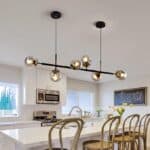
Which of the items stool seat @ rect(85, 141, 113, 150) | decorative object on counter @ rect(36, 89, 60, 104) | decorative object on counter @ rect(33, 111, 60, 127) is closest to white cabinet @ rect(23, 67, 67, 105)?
decorative object on counter @ rect(36, 89, 60, 104)

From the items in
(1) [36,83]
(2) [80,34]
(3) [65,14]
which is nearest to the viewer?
(3) [65,14]

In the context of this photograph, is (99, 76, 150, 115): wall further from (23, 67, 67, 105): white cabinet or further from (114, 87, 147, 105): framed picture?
(23, 67, 67, 105): white cabinet

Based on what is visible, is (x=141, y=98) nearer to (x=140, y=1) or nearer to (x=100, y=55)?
(x=100, y=55)

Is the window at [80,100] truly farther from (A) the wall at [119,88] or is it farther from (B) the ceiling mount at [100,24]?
(B) the ceiling mount at [100,24]

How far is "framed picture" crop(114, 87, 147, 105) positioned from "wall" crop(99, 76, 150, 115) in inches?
5.1

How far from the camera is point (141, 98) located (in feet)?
22.2

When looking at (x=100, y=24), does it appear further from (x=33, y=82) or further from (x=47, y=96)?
(x=47, y=96)

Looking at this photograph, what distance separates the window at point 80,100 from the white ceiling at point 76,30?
235 cm

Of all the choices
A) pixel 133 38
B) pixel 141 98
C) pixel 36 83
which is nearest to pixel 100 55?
pixel 133 38

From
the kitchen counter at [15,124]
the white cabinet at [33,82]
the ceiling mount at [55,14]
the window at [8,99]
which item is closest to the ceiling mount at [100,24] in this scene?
the ceiling mount at [55,14]

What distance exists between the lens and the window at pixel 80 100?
24.5ft

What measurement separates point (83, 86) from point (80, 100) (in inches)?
21.2

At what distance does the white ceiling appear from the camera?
2.78 metres

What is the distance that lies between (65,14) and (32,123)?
3.30 meters
